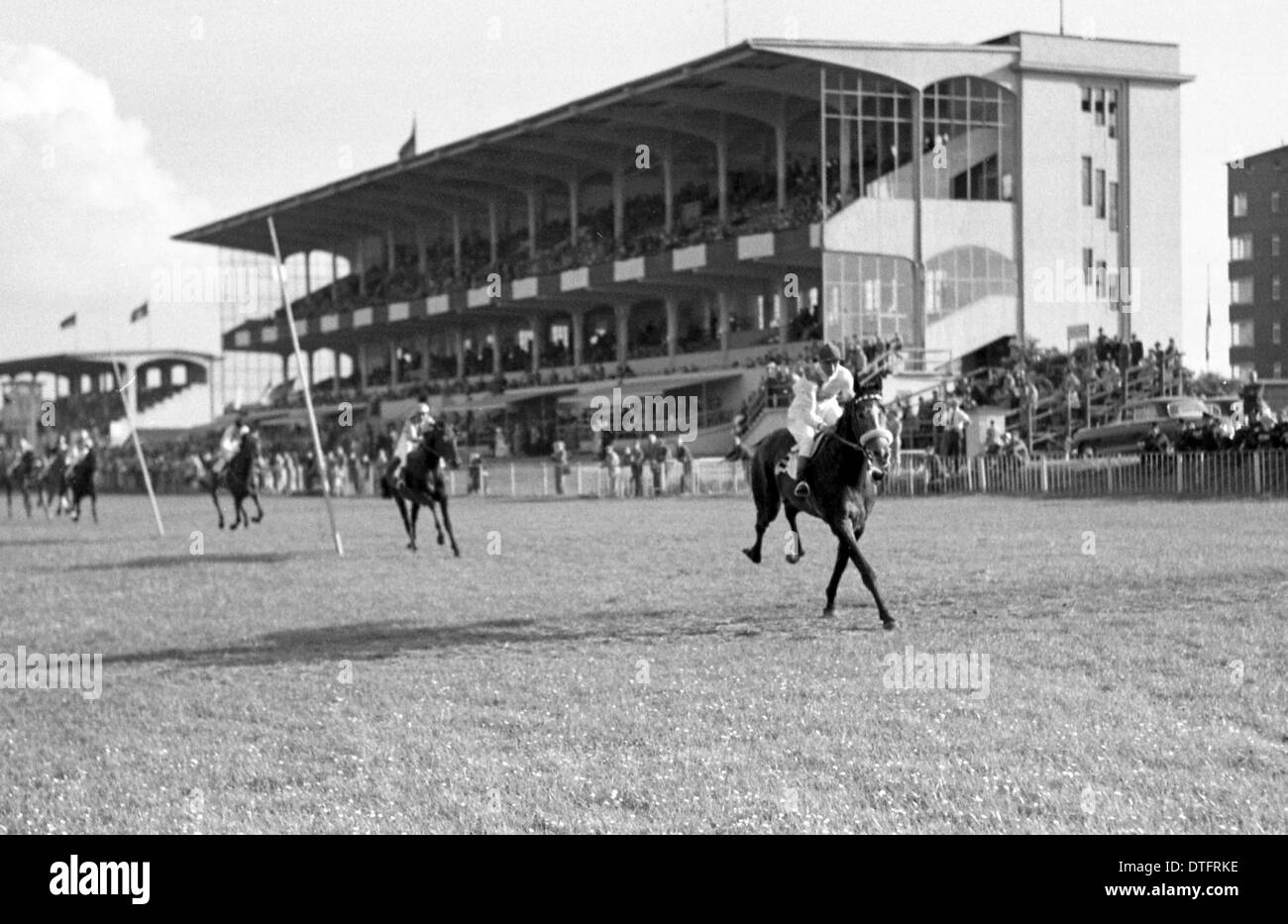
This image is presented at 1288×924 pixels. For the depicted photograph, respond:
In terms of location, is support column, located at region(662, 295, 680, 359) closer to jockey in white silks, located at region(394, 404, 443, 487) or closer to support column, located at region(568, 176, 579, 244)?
support column, located at region(568, 176, 579, 244)

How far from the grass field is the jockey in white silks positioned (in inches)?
130

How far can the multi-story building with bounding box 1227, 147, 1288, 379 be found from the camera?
241 feet

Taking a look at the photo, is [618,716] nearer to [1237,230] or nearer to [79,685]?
[79,685]

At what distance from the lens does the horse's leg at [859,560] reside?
13016 millimetres

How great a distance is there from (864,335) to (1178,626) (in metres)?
40.6

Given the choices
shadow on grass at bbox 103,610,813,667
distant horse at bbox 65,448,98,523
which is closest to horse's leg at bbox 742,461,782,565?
shadow on grass at bbox 103,610,813,667

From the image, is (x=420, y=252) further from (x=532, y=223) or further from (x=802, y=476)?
(x=802, y=476)

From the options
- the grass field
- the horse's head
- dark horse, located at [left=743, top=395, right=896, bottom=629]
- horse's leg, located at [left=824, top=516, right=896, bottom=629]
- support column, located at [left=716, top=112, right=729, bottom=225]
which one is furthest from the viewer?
support column, located at [left=716, top=112, right=729, bottom=225]

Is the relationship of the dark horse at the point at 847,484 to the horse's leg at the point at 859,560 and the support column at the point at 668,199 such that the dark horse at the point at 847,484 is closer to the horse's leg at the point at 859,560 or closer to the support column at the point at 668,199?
the horse's leg at the point at 859,560

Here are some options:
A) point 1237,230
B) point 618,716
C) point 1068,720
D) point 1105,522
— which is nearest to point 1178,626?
point 1068,720

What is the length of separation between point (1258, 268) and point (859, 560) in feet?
236

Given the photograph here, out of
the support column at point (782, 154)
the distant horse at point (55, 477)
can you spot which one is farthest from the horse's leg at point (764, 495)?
the support column at point (782, 154)

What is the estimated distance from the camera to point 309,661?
12.5 metres

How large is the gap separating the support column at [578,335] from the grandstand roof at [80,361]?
117 feet
